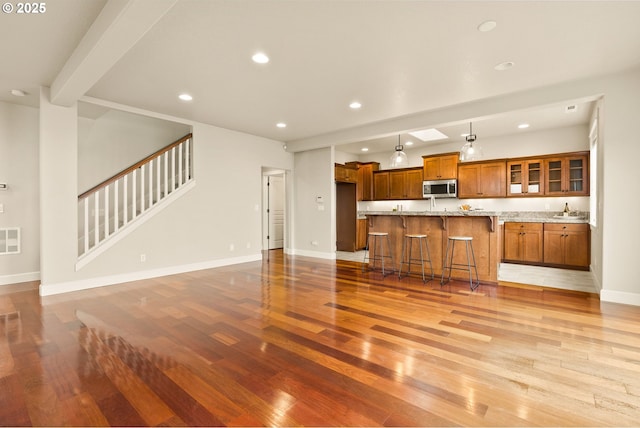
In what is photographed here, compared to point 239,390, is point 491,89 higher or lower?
higher

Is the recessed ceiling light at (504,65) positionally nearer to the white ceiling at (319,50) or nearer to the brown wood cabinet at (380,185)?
the white ceiling at (319,50)

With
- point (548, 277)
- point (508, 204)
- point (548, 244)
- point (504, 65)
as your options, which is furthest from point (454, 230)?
point (508, 204)

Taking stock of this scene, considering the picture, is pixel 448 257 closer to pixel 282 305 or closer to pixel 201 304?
pixel 282 305

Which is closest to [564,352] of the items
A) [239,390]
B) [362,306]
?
[362,306]

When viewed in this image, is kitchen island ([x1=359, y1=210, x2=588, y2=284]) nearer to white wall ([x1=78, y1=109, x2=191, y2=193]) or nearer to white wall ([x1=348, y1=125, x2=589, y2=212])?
white wall ([x1=348, y1=125, x2=589, y2=212])

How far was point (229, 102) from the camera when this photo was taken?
15.4 ft

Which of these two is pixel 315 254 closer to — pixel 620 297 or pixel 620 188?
pixel 620 297

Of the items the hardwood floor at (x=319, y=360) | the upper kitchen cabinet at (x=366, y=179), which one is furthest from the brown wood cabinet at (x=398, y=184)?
the hardwood floor at (x=319, y=360)

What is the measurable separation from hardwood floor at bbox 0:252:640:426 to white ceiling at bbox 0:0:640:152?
8.48ft

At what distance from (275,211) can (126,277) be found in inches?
182

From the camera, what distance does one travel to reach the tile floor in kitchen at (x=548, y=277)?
4.57 metres

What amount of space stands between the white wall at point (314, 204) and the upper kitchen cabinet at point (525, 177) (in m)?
4.00

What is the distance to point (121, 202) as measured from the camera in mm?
5746

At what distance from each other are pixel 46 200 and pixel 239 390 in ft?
13.5
